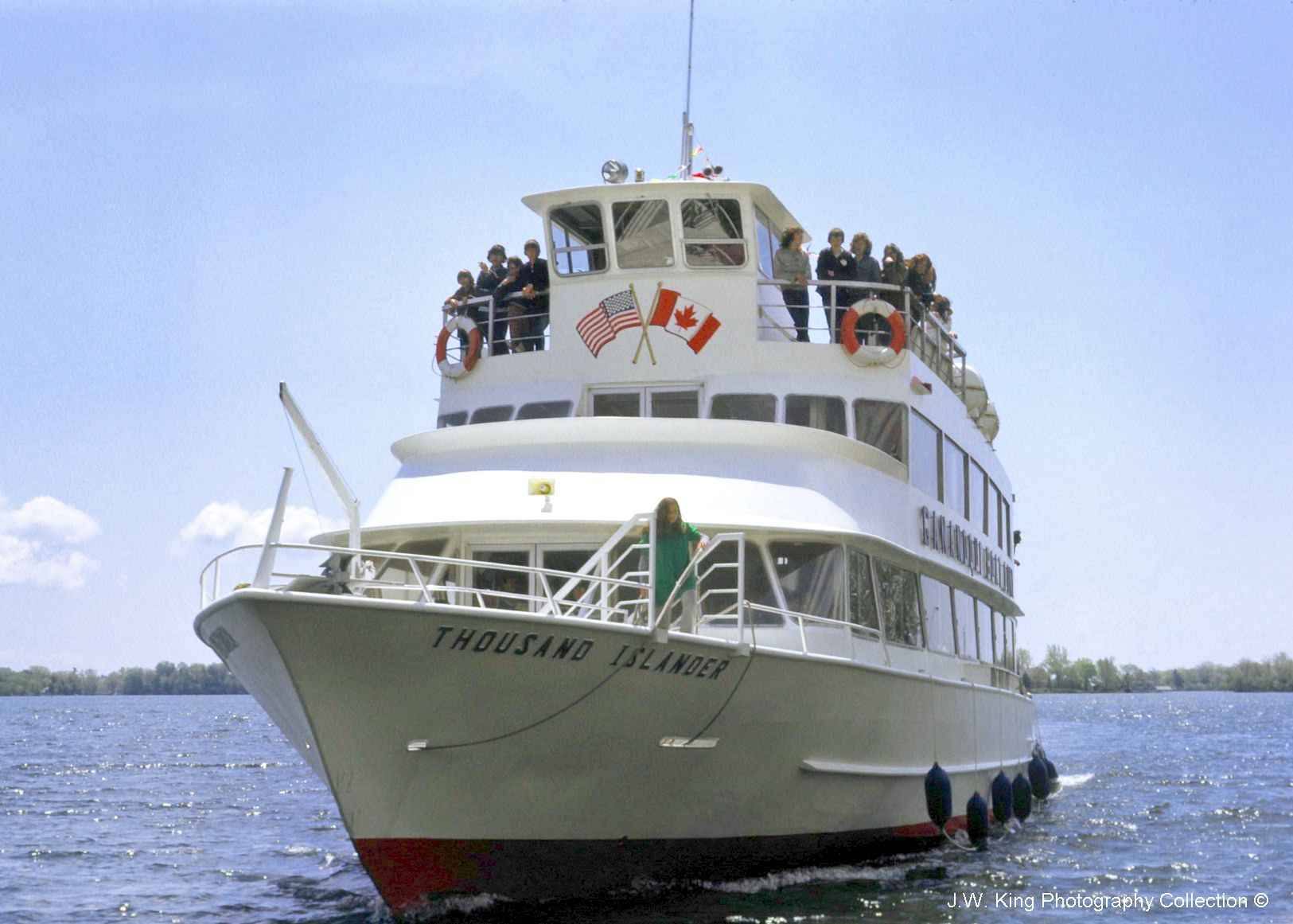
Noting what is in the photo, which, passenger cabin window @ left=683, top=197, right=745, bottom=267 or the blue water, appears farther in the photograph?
passenger cabin window @ left=683, top=197, right=745, bottom=267

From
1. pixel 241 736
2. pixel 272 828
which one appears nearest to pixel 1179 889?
pixel 272 828

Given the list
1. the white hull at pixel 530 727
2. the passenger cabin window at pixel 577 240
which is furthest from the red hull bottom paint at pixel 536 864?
the passenger cabin window at pixel 577 240

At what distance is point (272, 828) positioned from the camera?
20.4m

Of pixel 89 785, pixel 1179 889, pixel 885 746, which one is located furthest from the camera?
pixel 89 785

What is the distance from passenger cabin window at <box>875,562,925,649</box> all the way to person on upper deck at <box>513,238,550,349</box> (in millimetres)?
4486

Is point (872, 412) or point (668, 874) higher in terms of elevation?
point (872, 412)

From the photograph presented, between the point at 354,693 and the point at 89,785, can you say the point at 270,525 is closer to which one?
the point at 354,693

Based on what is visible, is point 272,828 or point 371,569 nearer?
point 371,569

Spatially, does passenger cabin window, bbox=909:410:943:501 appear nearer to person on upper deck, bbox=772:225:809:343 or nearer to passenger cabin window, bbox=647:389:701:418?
person on upper deck, bbox=772:225:809:343

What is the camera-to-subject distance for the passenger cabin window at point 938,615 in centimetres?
1611

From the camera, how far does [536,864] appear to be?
1144 cm

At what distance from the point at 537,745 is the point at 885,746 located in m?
4.09

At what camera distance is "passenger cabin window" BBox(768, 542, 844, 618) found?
13250 mm

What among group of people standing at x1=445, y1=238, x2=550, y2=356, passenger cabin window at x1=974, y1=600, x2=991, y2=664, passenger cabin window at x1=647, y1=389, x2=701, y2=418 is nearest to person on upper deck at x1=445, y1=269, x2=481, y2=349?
group of people standing at x1=445, y1=238, x2=550, y2=356
